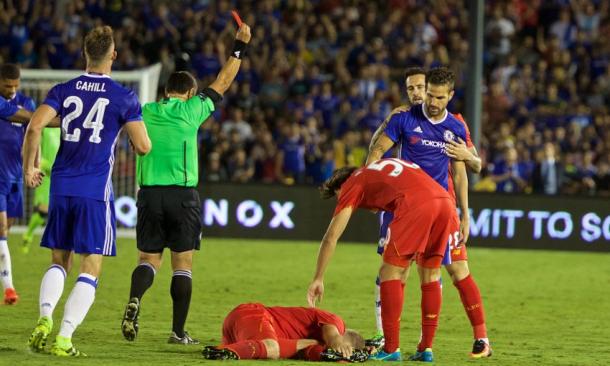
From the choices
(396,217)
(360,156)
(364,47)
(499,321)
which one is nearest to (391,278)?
(396,217)

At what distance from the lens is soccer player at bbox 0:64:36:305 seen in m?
→ 11.5

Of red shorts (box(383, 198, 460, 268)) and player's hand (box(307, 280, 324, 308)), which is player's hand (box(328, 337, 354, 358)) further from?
red shorts (box(383, 198, 460, 268))

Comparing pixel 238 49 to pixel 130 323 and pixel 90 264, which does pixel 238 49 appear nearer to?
pixel 90 264

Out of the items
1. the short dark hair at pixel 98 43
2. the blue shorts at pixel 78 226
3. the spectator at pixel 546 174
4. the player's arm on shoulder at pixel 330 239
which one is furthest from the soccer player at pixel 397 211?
the spectator at pixel 546 174

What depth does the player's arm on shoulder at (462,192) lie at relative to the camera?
966 cm

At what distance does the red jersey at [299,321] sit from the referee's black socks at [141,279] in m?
1.14

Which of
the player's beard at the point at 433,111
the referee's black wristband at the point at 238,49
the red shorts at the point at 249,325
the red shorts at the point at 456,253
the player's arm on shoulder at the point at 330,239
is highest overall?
the referee's black wristband at the point at 238,49

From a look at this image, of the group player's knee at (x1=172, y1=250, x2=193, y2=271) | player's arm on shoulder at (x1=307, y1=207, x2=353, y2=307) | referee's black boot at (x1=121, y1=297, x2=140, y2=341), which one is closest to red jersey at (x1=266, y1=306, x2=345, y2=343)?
player's arm on shoulder at (x1=307, y1=207, x2=353, y2=307)

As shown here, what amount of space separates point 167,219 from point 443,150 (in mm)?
2083

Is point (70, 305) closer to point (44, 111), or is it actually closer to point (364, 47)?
Answer: point (44, 111)

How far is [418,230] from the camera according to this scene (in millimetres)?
8625

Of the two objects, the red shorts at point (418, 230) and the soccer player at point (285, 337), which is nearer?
the soccer player at point (285, 337)

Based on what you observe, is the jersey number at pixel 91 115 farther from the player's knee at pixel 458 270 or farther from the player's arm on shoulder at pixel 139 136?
the player's knee at pixel 458 270

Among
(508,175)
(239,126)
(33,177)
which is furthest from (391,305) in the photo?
(239,126)
